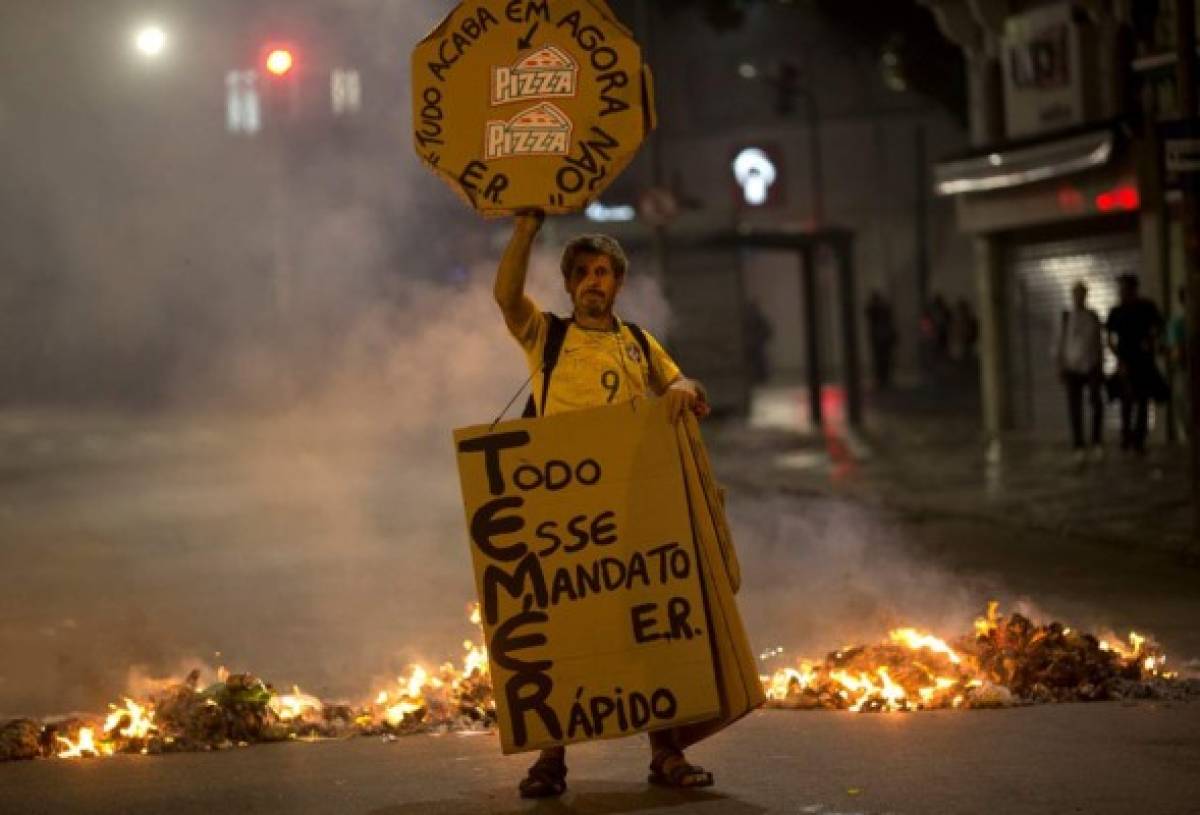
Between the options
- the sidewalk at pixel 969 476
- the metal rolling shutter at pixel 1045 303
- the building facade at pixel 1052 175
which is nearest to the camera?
the sidewalk at pixel 969 476

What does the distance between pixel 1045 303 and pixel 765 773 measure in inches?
742

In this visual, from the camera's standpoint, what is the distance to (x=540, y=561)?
5949 millimetres

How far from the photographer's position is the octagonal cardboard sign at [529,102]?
6.08 metres

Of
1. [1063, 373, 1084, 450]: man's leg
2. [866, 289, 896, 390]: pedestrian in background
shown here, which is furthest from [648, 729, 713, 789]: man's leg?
[866, 289, 896, 390]: pedestrian in background

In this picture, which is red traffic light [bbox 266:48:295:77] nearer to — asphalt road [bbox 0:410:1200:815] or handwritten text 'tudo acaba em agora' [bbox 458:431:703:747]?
asphalt road [bbox 0:410:1200:815]

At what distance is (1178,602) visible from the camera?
10133mm

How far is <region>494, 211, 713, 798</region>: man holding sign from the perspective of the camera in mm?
5945

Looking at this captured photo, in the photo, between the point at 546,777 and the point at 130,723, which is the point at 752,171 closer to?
the point at 130,723

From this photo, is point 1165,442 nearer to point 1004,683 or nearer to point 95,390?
point 95,390

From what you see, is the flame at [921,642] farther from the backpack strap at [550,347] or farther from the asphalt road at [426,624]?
the backpack strap at [550,347]

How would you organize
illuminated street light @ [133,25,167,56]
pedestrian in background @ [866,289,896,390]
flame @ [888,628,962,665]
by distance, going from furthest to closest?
pedestrian in background @ [866,289,896,390] → illuminated street light @ [133,25,167,56] → flame @ [888,628,962,665]

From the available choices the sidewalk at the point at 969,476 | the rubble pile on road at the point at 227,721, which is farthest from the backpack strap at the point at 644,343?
the sidewalk at the point at 969,476

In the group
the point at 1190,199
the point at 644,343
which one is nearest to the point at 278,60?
the point at 1190,199

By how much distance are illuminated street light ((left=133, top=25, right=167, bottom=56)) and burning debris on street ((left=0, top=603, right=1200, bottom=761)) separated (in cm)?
757
